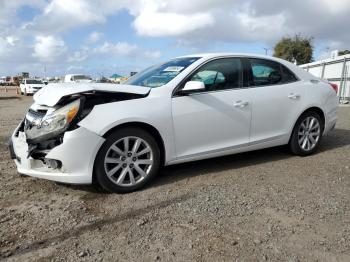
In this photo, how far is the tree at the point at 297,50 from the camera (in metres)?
51.9

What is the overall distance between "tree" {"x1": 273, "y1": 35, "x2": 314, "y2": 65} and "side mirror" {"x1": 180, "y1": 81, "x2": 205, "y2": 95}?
50.7m

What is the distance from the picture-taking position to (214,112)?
178 inches

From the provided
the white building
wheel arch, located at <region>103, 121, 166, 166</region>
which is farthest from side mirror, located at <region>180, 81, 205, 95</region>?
the white building

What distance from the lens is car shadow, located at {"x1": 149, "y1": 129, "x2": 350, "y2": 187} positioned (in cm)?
468

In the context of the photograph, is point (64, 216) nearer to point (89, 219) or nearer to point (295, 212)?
point (89, 219)

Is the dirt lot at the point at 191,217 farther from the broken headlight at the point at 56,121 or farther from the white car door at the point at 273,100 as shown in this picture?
the broken headlight at the point at 56,121

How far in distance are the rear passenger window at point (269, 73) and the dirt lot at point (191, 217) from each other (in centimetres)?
118

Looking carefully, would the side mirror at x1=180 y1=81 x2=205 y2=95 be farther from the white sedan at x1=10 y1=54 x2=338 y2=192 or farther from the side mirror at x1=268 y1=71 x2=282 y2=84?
the side mirror at x1=268 y1=71 x2=282 y2=84

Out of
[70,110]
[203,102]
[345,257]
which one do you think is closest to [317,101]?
[203,102]

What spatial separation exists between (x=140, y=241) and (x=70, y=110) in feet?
5.13

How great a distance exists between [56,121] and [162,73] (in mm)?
1566

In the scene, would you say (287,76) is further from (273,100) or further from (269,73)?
(273,100)

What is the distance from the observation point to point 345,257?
109 inches

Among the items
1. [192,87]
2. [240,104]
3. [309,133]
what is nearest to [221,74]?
[240,104]
